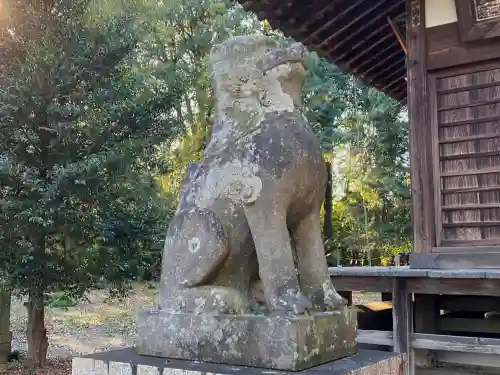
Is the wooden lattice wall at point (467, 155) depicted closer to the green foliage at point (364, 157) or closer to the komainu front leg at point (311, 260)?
the komainu front leg at point (311, 260)

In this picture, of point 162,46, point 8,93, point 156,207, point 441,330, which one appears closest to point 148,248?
point 156,207

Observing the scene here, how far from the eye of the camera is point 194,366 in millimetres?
2277

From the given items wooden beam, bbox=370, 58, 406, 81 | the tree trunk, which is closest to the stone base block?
the tree trunk

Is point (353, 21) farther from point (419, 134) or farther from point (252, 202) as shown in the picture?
point (252, 202)

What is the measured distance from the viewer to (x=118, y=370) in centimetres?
240

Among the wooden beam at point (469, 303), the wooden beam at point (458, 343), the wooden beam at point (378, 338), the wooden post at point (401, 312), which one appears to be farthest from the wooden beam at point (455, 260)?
the wooden beam at point (469, 303)

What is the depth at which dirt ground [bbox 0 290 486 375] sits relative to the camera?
8.75 meters

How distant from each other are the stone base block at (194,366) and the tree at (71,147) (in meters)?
4.89

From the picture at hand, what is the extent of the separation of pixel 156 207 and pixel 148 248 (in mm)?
704

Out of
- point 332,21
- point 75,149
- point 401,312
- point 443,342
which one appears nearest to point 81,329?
point 75,149

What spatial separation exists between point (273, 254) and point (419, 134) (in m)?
4.16

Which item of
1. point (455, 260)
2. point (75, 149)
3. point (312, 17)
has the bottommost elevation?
point (455, 260)

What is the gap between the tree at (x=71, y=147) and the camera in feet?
24.0

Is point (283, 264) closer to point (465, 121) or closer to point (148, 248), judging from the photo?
point (465, 121)
